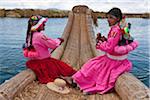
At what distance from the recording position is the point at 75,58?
16.6ft

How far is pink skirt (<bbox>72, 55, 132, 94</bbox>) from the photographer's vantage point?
3.63 meters

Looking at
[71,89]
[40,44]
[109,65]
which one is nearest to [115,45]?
[109,65]

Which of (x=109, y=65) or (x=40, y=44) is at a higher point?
(x=40, y=44)

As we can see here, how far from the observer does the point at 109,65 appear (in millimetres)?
3703

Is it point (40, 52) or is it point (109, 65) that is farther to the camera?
point (40, 52)

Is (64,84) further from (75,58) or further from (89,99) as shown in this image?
(75,58)

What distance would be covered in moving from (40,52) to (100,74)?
616 millimetres

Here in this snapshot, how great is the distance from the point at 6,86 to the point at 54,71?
0.83 m

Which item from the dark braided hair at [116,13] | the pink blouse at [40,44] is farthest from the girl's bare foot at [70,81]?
the dark braided hair at [116,13]

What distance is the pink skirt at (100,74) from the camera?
3635 millimetres

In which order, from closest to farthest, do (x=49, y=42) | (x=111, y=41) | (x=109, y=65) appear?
(x=111, y=41)
(x=109, y=65)
(x=49, y=42)

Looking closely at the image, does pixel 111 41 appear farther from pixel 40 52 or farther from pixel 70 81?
pixel 40 52

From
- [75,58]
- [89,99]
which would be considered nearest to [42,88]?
[89,99]

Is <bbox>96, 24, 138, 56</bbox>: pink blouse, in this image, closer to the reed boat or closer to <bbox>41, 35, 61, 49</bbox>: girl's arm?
the reed boat
